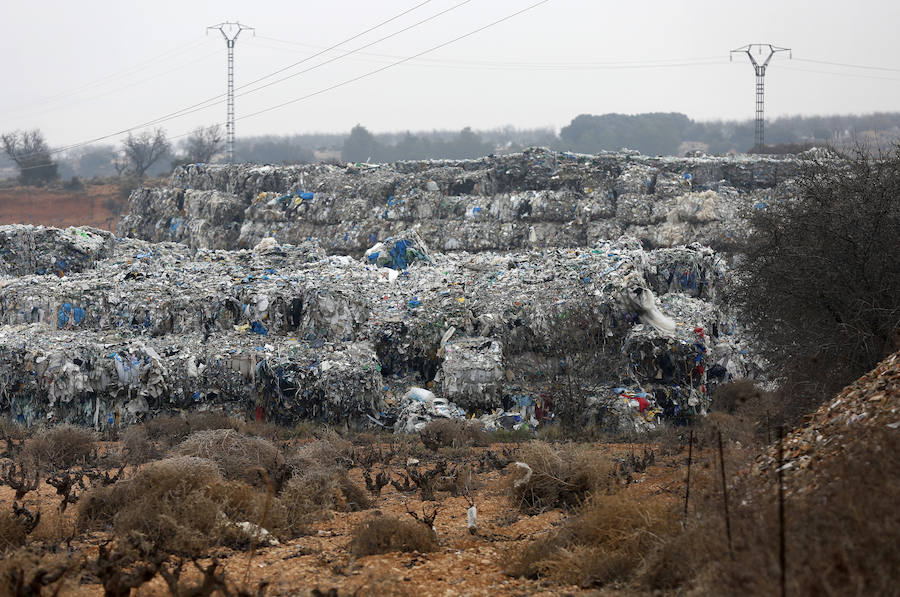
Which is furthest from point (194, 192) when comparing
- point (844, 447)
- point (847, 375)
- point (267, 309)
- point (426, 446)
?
point (844, 447)

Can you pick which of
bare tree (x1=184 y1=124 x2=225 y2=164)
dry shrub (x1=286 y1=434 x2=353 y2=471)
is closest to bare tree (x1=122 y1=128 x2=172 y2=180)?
bare tree (x1=184 y1=124 x2=225 y2=164)

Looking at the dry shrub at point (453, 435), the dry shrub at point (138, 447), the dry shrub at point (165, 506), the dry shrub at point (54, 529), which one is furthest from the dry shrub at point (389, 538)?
the dry shrub at point (453, 435)

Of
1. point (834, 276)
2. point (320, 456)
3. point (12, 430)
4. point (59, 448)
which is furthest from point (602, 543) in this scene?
point (12, 430)

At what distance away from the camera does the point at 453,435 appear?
988cm

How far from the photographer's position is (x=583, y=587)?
4.19 m

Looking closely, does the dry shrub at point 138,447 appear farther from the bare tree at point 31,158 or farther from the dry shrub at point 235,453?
the bare tree at point 31,158

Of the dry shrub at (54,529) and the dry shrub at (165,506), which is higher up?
the dry shrub at (165,506)

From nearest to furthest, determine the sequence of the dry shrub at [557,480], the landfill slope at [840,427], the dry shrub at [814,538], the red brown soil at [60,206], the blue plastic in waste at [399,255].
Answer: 1. the dry shrub at [814,538]
2. the landfill slope at [840,427]
3. the dry shrub at [557,480]
4. the blue plastic in waste at [399,255]
5. the red brown soil at [60,206]

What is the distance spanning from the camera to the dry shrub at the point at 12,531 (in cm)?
504

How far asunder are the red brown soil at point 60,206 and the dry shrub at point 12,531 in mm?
36198

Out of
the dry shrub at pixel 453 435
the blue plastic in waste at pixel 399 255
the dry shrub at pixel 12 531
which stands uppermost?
the blue plastic in waste at pixel 399 255

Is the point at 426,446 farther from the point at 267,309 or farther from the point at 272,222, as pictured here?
the point at 272,222

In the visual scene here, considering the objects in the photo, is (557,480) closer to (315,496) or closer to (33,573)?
(315,496)

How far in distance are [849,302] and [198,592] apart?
6.90 metres
